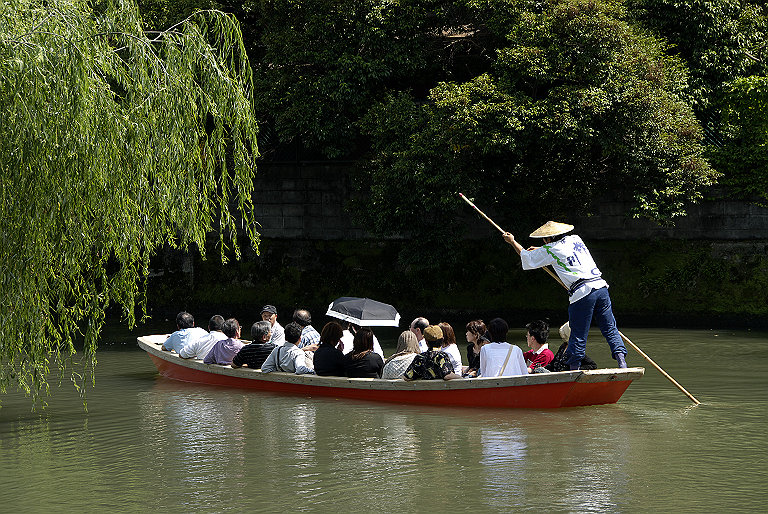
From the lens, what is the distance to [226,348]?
43.9 feet

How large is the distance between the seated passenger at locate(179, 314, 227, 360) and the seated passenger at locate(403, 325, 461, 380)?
3.47m

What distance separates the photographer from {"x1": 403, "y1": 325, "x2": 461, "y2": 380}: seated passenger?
11250 mm

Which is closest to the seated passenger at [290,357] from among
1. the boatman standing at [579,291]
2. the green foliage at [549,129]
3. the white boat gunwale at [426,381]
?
the white boat gunwale at [426,381]

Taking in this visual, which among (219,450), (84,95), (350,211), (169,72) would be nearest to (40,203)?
(84,95)

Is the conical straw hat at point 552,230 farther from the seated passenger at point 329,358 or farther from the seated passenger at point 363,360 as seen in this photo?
the seated passenger at point 329,358

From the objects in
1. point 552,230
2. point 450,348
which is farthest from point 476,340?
point 552,230

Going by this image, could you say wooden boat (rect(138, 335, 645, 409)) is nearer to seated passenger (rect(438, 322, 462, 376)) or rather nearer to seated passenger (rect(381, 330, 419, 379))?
seated passenger (rect(381, 330, 419, 379))

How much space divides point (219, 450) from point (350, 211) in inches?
544

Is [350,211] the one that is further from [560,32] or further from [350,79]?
[560,32]

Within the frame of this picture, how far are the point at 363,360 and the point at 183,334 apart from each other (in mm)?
3430

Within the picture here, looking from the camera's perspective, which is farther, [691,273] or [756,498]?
[691,273]

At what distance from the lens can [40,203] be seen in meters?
7.98

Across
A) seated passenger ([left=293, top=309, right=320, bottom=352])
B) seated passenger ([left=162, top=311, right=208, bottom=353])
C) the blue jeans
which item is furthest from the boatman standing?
seated passenger ([left=162, top=311, right=208, bottom=353])

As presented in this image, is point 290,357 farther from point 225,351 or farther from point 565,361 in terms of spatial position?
point 565,361
